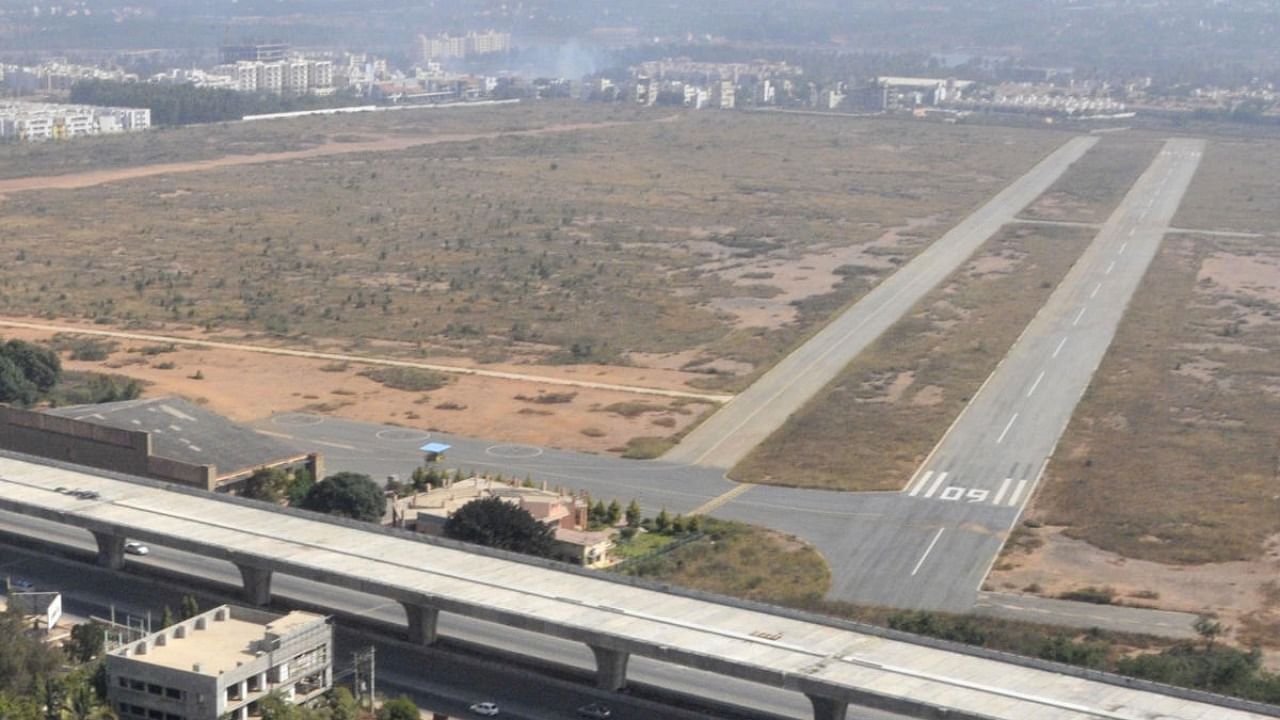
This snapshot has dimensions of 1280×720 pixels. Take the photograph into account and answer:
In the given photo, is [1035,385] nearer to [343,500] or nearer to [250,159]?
[343,500]

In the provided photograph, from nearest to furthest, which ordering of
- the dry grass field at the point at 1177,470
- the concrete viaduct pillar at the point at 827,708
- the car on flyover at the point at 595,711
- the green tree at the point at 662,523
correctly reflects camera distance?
the concrete viaduct pillar at the point at 827,708 < the car on flyover at the point at 595,711 < the dry grass field at the point at 1177,470 < the green tree at the point at 662,523

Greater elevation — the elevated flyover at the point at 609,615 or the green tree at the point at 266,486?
the elevated flyover at the point at 609,615

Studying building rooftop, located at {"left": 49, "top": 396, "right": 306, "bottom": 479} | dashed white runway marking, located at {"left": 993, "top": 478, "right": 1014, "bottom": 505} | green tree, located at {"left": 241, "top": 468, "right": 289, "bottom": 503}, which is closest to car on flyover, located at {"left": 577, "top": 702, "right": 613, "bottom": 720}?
green tree, located at {"left": 241, "top": 468, "right": 289, "bottom": 503}

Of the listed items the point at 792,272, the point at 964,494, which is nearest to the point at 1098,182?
the point at 792,272

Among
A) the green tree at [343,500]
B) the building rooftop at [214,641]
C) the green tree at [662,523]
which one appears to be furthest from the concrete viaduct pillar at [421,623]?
the green tree at [662,523]

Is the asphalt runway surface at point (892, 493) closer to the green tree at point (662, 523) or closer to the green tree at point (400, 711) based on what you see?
the green tree at point (662, 523)

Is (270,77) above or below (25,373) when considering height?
above

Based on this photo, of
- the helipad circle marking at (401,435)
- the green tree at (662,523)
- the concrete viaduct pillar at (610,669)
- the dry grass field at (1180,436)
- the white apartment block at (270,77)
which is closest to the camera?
the concrete viaduct pillar at (610,669)
